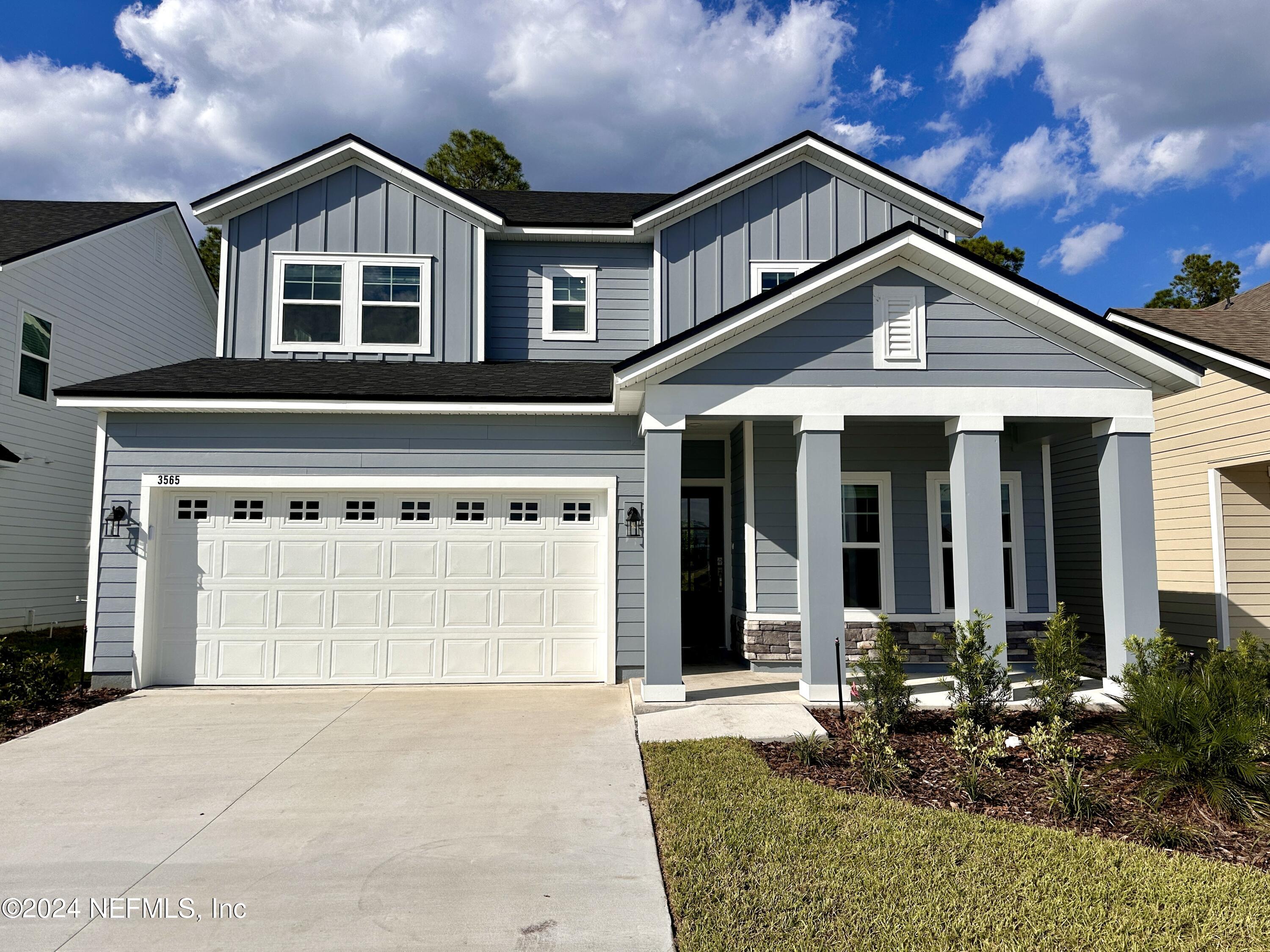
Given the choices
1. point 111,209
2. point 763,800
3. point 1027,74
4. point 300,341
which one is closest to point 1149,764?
point 763,800

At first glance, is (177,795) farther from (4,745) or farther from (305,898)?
(4,745)

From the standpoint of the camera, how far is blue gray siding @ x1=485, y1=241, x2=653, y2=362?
11.8 meters

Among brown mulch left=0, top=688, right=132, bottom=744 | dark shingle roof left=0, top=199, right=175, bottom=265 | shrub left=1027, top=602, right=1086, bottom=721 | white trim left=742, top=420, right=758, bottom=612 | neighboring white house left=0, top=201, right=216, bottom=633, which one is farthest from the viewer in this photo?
dark shingle roof left=0, top=199, right=175, bottom=265

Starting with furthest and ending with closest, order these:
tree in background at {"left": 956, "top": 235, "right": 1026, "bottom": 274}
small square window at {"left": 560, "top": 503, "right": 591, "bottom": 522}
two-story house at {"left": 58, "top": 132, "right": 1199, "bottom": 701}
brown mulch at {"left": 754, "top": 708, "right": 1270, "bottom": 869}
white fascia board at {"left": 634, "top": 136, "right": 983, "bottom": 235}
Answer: tree in background at {"left": 956, "top": 235, "right": 1026, "bottom": 274}
white fascia board at {"left": 634, "top": 136, "right": 983, "bottom": 235}
small square window at {"left": 560, "top": 503, "right": 591, "bottom": 522}
two-story house at {"left": 58, "top": 132, "right": 1199, "bottom": 701}
brown mulch at {"left": 754, "top": 708, "right": 1270, "bottom": 869}

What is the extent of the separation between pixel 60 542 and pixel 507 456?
952cm

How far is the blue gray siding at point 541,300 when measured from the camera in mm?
11828

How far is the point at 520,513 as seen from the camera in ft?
31.6

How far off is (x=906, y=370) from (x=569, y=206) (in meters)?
6.90

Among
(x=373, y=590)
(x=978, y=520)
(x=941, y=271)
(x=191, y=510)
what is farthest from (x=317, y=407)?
(x=978, y=520)

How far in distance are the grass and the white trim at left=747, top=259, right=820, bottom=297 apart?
8.14 metres

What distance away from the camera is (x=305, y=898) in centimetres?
413

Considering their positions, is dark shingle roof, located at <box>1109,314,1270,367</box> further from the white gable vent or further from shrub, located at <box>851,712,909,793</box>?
shrub, located at <box>851,712,909,793</box>

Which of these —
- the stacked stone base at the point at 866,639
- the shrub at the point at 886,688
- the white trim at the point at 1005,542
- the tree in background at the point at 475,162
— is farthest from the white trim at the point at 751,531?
the tree in background at the point at 475,162

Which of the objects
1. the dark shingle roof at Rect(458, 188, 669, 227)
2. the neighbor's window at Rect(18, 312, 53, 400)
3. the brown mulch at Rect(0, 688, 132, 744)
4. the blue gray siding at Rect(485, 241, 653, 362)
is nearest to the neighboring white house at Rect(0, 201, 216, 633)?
the neighbor's window at Rect(18, 312, 53, 400)
